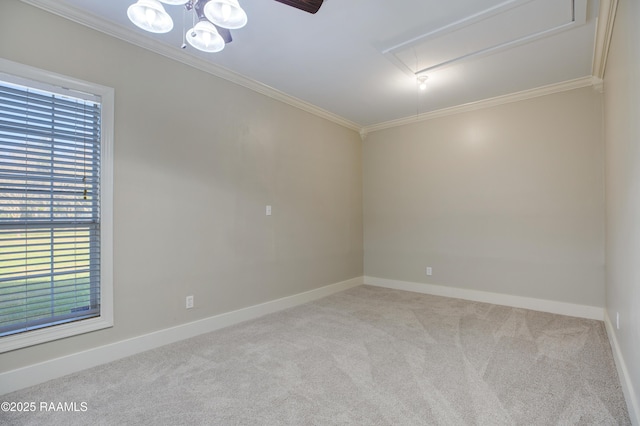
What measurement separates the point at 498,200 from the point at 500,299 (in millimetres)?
1288

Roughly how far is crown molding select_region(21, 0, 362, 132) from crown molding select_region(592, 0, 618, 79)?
9.78 ft

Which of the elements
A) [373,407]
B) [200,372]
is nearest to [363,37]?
[373,407]

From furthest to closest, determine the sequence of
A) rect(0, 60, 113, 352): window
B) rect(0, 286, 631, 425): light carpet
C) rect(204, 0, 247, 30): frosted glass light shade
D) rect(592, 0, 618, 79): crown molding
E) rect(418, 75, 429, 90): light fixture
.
Answer: rect(418, 75, 429, 90): light fixture, rect(592, 0, 618, 79): crown molding, rect(0, 60, 113, 352): window, rect(0, 286, 631, 425): light carpet, rect(204, 0, 247, 30): frosted glass light shade

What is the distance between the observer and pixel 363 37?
2.71 meters

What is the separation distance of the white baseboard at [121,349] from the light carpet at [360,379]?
0.26 ft

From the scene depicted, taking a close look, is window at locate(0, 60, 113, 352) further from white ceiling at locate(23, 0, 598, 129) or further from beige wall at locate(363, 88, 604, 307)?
beige wall at locate(363, 88, 604, 307)

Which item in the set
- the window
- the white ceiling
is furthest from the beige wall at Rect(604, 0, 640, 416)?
the window

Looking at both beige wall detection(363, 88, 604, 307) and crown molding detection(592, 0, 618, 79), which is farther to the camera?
beige wall detection(363, 88, 604, 307)

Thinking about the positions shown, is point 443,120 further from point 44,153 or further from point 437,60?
point 44,153

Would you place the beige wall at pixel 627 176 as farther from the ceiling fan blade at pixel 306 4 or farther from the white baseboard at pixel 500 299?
the ceiling fan blade at pixel 306 4

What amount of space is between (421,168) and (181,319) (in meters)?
3.76

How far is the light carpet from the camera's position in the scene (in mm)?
1812

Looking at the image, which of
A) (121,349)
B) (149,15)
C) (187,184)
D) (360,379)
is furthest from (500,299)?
(149,15)

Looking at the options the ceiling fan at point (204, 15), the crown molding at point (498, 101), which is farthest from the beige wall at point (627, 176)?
the ceiling fan at point (204, 15)
